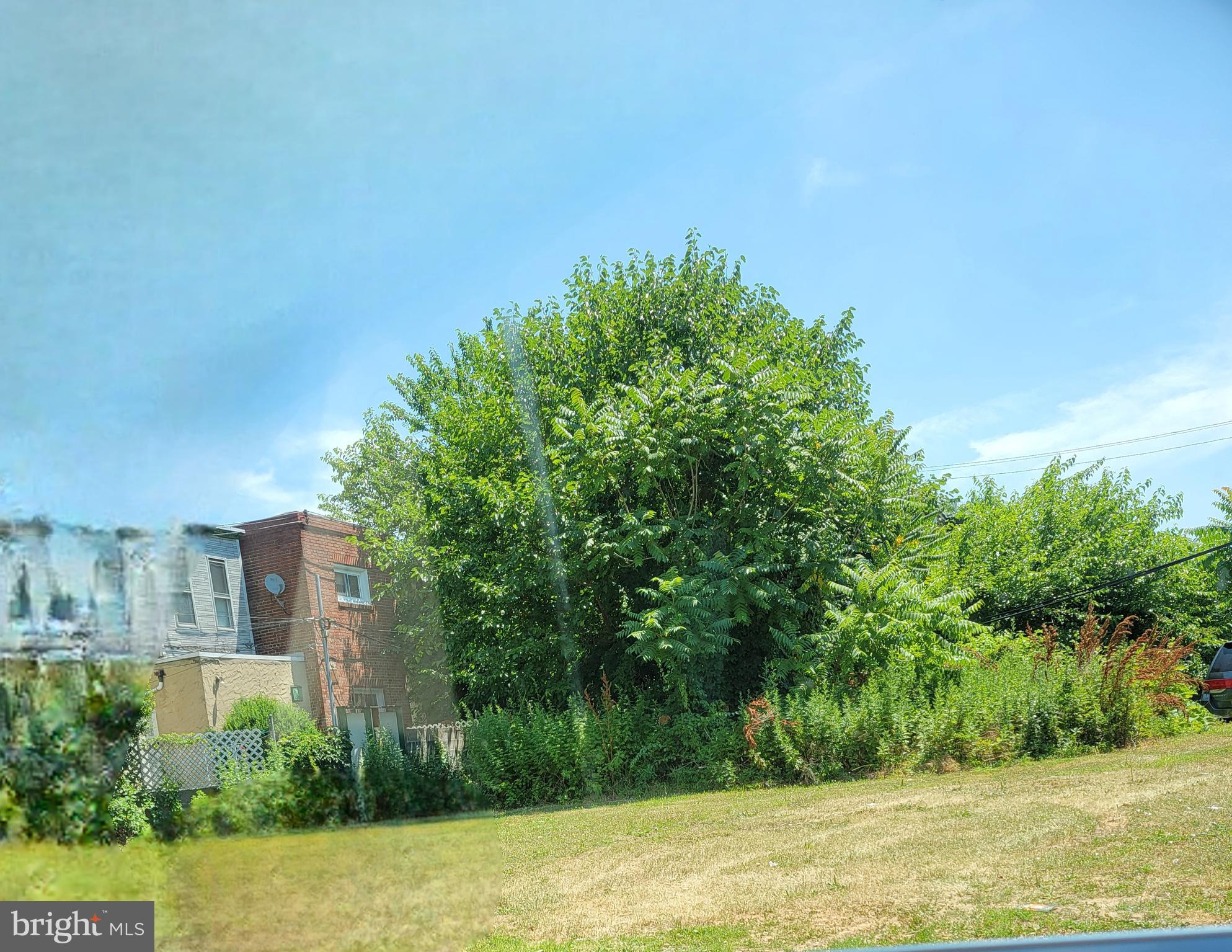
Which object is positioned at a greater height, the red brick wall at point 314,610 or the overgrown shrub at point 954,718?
the red brick wall at point 314,610

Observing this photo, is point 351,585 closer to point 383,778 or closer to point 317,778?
point 317,778

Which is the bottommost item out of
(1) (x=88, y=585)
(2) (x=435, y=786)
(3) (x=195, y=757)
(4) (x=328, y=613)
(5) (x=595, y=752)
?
(5) (x=595, y=752)

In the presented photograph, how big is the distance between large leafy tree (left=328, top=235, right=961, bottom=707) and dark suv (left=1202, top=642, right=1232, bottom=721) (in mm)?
5182

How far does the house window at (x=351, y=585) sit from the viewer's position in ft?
17.7

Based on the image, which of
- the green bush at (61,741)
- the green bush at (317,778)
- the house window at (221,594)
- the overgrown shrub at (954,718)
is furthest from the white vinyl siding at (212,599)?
the overgrown shrub at (954,718)

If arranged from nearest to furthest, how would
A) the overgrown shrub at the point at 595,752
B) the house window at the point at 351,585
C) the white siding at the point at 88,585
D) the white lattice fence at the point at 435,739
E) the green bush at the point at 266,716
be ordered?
the white siding at the point at 88,585 < the green bush at the point at 266,716 < the house window at the point at 351,585 < the white lattice fence at the point at 435,739 < the overgrown shrub at the point at 595,752

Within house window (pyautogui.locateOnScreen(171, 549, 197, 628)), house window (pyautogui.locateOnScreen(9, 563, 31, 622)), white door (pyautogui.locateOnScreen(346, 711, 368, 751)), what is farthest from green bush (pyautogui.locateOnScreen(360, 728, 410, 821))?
house window (pyautogui.locateOnScreen(9, 563, 31, 622))

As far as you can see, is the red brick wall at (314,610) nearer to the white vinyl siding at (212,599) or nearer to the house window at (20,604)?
the white vinyl siding at (212,599)

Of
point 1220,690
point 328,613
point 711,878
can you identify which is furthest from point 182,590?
point 1220,690

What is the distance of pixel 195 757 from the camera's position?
177 inches

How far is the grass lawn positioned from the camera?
13.5 ft

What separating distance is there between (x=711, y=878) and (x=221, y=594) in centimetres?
350

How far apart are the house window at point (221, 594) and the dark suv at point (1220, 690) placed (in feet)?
52.9

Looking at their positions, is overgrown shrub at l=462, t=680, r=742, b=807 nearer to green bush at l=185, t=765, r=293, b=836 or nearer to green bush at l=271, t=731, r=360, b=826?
green bush at l=271, t=731, r=360, b=826
